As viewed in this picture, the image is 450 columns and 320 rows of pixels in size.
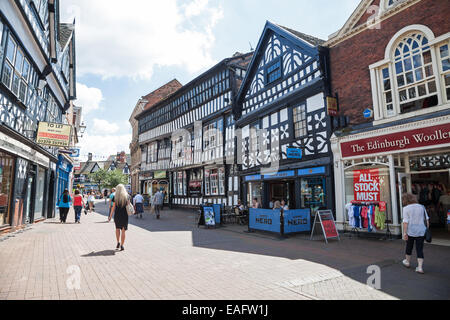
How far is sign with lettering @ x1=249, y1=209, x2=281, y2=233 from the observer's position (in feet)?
33.1

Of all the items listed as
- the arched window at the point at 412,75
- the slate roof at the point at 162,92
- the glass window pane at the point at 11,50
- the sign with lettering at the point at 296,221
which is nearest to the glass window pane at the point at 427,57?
the arched window at the point at 412,75

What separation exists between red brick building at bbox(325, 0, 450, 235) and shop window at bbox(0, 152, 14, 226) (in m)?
11.9

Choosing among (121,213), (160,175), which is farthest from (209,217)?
(160,175)

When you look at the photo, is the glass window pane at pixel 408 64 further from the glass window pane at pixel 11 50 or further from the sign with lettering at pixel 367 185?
the glass window pane at pixel 11 50

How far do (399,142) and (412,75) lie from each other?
7.71 feet

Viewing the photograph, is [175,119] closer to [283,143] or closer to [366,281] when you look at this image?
[283,143]

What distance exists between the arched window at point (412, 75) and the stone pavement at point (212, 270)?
4509mm

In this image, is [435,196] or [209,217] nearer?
[435,196]

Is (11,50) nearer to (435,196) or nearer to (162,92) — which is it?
(435,196)

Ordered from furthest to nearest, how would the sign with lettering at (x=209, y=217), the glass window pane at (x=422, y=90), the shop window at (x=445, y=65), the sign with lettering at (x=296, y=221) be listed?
the sign with lettering at (x=209, y=217)
the sign with lettering at (x=296, y=221)
the glass window pane at (x=422, y=90)
the shop window at (x=445, y=65)

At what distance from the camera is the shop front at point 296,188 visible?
37.9 feet

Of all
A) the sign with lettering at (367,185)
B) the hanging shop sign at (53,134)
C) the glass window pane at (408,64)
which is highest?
the glass window pane at (408,64)

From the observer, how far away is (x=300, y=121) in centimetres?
1318
